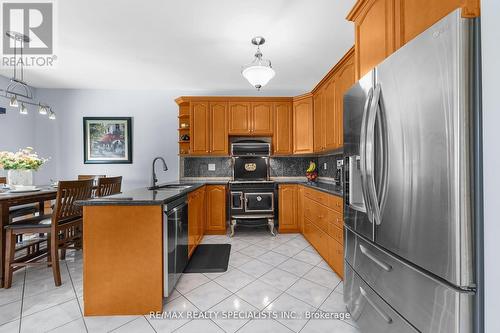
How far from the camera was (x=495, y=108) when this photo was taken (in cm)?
74

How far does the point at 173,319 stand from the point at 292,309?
2.99 feet

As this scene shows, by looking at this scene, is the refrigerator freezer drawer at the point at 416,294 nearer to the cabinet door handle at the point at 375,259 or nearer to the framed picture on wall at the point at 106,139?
the cabinet door handle at the point at 375,259

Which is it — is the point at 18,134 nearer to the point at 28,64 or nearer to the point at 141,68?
the point at 28,64

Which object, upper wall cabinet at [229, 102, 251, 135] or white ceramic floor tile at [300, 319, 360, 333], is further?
upper wall cabinet at [229, 102, 251, 135]

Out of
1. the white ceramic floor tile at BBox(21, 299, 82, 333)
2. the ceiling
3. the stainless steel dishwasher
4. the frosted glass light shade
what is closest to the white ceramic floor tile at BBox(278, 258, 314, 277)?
the stainless steel dishwasher

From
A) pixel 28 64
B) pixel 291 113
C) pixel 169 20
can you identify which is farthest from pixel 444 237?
pixel 28 64

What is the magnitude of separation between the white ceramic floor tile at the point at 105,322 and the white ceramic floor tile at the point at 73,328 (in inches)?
1.3

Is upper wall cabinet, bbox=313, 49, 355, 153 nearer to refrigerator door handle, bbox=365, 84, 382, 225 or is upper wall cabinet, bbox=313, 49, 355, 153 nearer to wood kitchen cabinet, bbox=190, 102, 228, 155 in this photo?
refrigerator door handle, bbox=365, 84, 382, 225

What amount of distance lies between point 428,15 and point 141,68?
3650 millimetres

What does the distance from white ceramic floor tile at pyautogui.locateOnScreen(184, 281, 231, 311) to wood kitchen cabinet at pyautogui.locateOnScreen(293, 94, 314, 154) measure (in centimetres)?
255

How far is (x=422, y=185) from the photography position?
90cm

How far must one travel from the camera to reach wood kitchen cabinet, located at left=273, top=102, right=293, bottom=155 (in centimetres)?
400

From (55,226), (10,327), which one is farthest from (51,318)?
(55,226)

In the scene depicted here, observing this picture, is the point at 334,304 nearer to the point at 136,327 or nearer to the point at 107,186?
the point at 136,327
